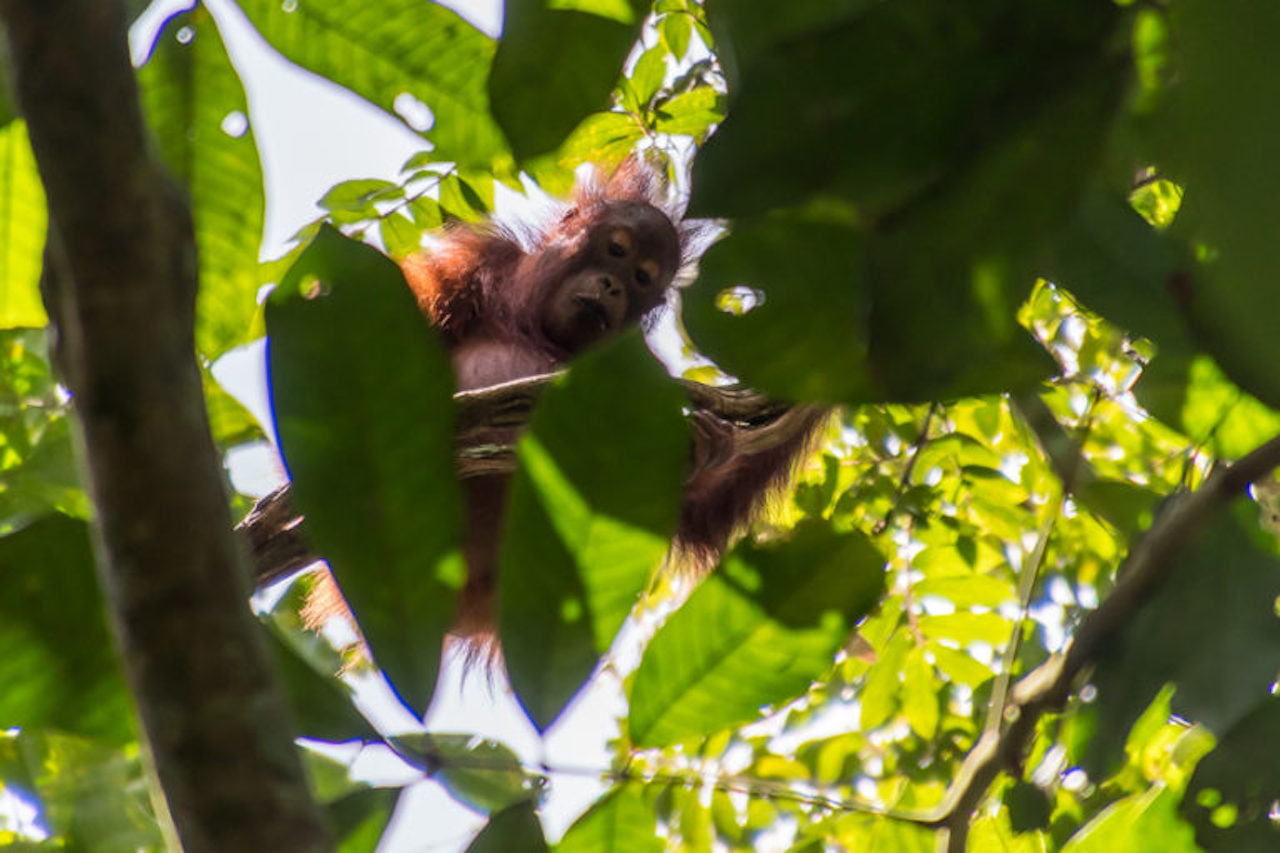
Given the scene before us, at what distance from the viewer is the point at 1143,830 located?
1.09m

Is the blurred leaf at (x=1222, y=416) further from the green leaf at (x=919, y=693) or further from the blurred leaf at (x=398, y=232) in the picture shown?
the blurred leaf at (x=398, y=232)

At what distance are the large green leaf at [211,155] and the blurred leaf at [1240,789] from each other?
1.19m

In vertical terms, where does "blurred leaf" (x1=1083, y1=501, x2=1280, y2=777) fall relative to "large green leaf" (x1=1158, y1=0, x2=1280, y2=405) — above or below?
below

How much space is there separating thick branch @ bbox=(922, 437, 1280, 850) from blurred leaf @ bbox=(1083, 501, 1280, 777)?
0.6 inches

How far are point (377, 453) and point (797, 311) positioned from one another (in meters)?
0.29

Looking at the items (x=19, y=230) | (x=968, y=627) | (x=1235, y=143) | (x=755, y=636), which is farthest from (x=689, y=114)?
(x=1235, y=143)

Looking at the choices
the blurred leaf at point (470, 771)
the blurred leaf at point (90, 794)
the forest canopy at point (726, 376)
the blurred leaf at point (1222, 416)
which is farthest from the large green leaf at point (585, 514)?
the blurred leaf at point (90, 794)

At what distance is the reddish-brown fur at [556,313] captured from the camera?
104 inches

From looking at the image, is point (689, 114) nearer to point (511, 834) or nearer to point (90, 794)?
point (90, 794)

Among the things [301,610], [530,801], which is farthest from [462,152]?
[301,610]

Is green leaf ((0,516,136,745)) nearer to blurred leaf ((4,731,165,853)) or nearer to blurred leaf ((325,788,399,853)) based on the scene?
blurred leaf ((325,788,399,853))

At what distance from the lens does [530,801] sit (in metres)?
0.89

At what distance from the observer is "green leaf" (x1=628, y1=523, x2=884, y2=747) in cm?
98

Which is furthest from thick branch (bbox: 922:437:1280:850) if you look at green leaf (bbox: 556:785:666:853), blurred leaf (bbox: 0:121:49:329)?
blurred leaf (bbox: 0:121:49:329)
